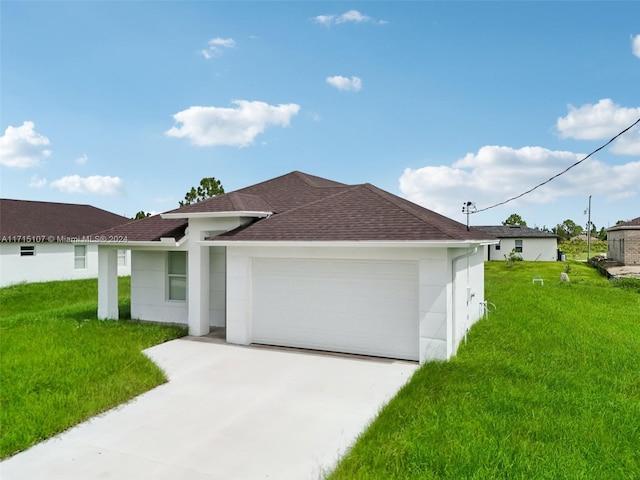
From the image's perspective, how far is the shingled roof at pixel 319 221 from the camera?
8.15 m

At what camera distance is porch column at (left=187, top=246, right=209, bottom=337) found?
1020 cm

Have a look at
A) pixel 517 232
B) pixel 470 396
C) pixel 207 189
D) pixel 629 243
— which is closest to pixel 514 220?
pixel 517 232

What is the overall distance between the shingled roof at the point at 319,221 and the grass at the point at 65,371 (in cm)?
285

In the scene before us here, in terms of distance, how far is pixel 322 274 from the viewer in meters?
8.85

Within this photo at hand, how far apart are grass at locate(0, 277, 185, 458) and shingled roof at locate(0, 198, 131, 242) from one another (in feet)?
42.3

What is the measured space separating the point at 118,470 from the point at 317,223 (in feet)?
20.2

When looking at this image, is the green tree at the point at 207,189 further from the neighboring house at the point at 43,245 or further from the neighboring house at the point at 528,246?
the neighboring house at the point at 528,246

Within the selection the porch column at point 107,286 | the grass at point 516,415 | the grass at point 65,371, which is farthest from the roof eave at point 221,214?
the grass at point 516,415

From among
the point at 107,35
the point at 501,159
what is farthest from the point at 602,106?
the point at 107,35

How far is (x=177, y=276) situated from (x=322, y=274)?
529 cm

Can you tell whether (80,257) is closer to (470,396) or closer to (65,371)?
(65,371)

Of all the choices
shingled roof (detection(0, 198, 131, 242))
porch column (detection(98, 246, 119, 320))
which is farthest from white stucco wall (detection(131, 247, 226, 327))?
shingled roof (detection(0, 198, 131, 242))

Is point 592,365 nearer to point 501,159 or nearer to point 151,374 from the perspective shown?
point 151,374

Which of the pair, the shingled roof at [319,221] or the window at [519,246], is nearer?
the shingled roof at [319,221]
